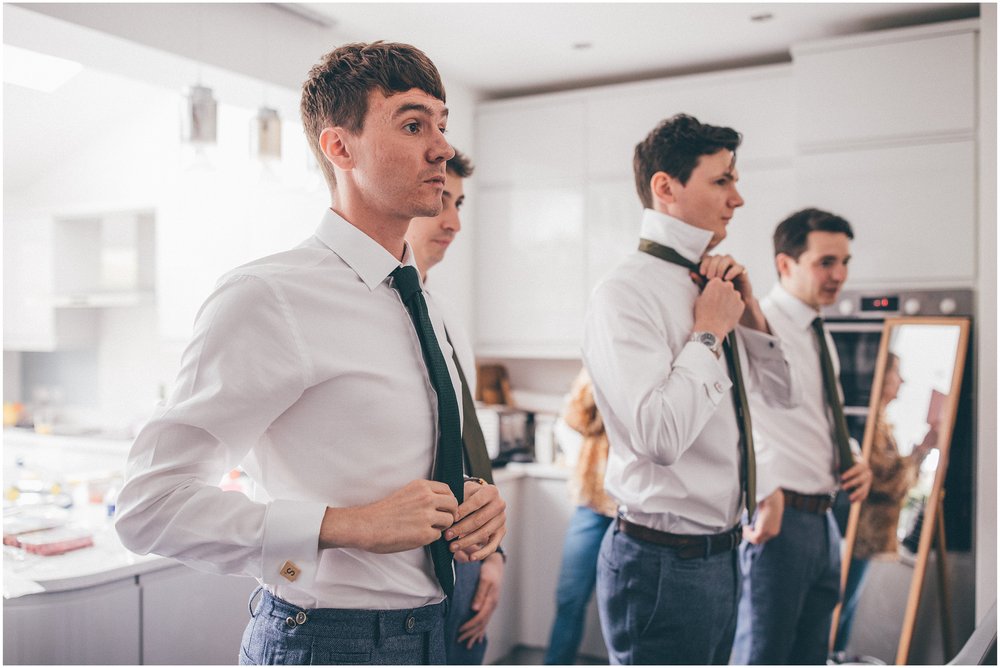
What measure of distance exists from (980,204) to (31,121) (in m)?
4.34

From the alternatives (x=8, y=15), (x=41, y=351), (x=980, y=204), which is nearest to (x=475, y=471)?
(x=8, y=15)

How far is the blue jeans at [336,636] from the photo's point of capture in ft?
3.67

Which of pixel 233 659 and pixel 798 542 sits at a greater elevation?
pixel 798 542

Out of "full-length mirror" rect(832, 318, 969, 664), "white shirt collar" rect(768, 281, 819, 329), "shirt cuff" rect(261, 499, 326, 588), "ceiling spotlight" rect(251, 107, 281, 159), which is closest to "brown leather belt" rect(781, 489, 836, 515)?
"white shirt collar" rect(768, 281, 819, 329)

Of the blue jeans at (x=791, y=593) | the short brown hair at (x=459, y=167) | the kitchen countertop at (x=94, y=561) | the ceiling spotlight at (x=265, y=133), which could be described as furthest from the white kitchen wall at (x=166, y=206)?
the blue jeans at (x=791, y=593)

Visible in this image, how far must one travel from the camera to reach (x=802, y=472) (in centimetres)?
249

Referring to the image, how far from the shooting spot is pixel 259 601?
1.21m

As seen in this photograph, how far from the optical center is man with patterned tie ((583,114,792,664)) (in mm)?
1648

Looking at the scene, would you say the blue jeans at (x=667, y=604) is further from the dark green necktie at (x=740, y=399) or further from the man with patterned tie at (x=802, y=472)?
the man with patterned tie at (x=802, y=472)

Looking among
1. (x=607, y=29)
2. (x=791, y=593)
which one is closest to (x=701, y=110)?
(x=607, y=29)

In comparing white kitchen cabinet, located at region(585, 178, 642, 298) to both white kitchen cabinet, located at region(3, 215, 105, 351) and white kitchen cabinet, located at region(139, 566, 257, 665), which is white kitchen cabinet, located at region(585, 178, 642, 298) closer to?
white kitchen cabinet, located at region(139, 566, 257, 665)

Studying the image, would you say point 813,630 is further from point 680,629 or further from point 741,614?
point 680,629

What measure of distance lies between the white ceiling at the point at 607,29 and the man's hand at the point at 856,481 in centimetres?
166

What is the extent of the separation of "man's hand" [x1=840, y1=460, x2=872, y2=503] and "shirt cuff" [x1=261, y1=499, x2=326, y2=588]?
6.28 feet
